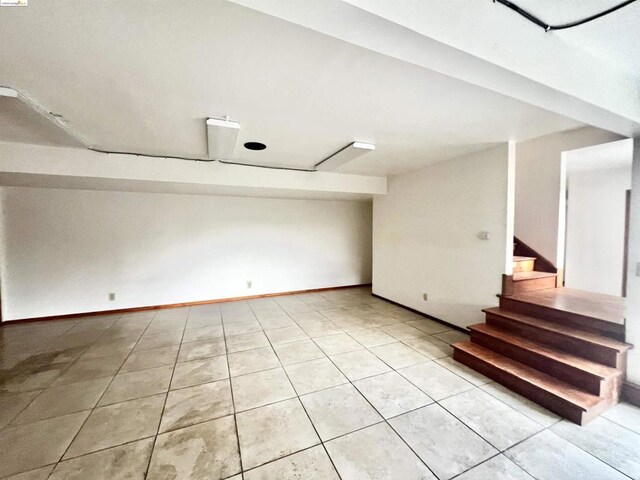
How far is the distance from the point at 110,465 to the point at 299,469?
3.81 feet

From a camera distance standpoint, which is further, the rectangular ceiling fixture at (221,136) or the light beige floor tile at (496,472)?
the rectangular ceiling fixture at (221,136)

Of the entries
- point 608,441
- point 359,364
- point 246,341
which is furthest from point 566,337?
point 246,341

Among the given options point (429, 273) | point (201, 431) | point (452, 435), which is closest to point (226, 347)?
point (201, 431)

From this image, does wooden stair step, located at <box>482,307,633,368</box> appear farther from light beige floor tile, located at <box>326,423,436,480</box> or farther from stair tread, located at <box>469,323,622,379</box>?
light beige floor tile, located at <box>326,423,436,480</box>

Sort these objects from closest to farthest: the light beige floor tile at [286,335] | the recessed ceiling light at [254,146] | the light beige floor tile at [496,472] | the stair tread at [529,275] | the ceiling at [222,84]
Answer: the ceiling at [222,84] < the light beige floor tile at [496,472] < the recessed ceiling light at [254,146] < the stair tread at [529,275] < the light beige floor tile at [286,335]

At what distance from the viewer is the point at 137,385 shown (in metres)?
2.26

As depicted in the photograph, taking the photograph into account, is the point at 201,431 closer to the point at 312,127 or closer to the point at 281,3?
the point at 281,3

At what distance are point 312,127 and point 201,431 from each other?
2716mm

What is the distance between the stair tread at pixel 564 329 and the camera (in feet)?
6.53

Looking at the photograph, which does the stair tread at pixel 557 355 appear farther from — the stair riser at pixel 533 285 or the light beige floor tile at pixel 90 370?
the light beige floor tile at pixel 90 370

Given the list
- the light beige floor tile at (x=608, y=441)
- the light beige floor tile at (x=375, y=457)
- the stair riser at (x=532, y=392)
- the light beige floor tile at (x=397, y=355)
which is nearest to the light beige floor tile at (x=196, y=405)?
the light beige floor tile at (x=375, y=457)

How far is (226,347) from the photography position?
9.86 feet

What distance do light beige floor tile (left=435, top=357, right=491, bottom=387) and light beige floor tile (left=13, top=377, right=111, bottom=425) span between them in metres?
3.28

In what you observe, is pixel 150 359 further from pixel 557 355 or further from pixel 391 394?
pixel 557 355
